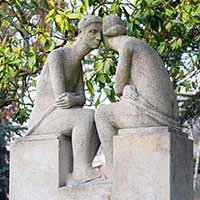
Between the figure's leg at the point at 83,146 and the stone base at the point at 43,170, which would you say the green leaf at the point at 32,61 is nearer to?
the stone base at the point at 43,170

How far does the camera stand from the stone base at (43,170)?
17.8 feet

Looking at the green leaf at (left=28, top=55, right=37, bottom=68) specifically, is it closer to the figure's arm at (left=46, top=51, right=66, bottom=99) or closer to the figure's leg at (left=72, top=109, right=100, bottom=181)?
the figure's arm at (left=46, top=51, right=66, bottom=99)

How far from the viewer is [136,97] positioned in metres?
5.09

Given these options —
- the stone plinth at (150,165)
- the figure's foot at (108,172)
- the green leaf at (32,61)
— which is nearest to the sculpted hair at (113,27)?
the stone plinth at (150,165)

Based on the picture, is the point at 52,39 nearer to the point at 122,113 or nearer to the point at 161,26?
the point at 161,26

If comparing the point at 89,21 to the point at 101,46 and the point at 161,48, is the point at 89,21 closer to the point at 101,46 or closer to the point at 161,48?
the point at 101,46

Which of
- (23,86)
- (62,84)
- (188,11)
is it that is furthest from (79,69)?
(23,86)

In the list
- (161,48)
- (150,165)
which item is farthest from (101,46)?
(150,165)

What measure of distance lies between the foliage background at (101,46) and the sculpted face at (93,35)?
98 centimetres

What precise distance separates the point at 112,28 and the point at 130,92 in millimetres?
701

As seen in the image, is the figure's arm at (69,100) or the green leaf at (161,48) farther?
the green leaf at (161,48)

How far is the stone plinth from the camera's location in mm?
4840

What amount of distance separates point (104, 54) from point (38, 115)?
1.70m

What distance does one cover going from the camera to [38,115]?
18.7 ft
